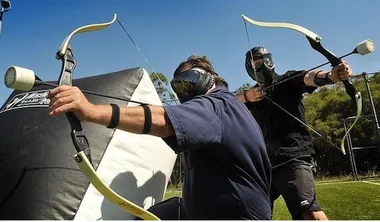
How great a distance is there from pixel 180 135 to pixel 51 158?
728 mm

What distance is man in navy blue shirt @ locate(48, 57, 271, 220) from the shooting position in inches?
47.4

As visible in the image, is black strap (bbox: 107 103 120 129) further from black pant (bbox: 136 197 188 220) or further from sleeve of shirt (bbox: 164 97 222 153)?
black pant (bbox: 136 197 188 220)

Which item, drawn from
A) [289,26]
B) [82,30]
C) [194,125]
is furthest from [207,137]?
[289,26]

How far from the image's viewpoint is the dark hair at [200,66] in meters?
1.70

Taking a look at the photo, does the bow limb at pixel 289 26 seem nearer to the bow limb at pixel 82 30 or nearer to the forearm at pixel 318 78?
the forearm at pixel 318 78

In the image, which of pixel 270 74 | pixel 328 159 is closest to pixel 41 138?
A: pixel 270 74

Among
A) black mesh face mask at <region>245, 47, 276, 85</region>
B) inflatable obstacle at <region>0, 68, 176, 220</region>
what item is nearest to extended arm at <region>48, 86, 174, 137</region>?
inflatable obstacle at <region>0, 68, 176, 220</region>

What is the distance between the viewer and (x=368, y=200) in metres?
4.82

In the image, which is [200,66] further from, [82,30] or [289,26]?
[289,26]

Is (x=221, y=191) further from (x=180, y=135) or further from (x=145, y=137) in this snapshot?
(x=145, y=137)

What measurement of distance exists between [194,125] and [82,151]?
13.4 inches

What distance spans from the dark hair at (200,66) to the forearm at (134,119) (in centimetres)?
47

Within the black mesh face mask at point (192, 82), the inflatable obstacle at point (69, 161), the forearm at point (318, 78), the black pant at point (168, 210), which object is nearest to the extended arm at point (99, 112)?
the black mesh face mask at point (192, 82)

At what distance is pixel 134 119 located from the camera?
1.23 m
